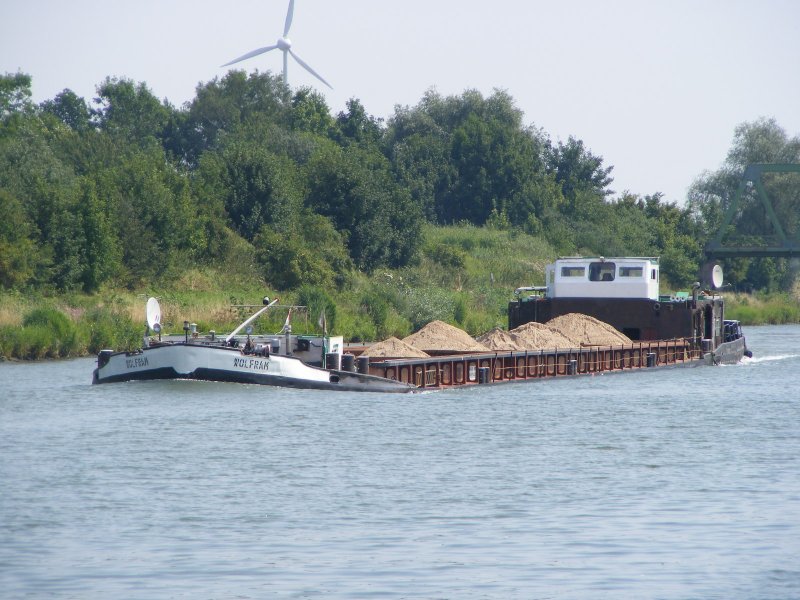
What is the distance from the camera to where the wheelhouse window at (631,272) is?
136 feet

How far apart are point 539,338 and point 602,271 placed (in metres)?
5.88

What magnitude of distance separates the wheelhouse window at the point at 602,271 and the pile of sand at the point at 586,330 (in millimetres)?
2172

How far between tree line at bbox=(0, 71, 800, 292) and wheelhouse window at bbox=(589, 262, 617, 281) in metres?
16.7

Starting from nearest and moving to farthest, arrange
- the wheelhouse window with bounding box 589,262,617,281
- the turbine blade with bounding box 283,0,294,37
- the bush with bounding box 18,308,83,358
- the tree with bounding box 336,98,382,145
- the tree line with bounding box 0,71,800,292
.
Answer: the bush with bounding box 18,308,83,358, the wheelhouse window with bounding box 589,262,617,281, the tree line with bounding box 0,71,800,292, the turbine blade with bounding box 283,0,294,37, the tree with bounding box 336,98,382,145

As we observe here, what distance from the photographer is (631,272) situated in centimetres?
4169

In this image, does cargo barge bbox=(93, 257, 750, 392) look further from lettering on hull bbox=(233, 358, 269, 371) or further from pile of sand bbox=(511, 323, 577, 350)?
pile of sand bbox=(511, 323, 577, 350)

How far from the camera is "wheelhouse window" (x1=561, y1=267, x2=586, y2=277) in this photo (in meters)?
42.2

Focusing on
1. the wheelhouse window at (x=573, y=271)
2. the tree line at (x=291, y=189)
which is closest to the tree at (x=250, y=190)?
the tree line at (x=291, y=189)

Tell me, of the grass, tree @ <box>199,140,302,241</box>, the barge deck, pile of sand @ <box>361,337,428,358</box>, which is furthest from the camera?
tree @ <box>199,140,302,241</box>

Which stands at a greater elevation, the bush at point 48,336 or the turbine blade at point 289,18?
the turbine blade at point 289,18

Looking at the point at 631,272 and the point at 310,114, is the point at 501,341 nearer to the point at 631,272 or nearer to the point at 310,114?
the point at 631,272

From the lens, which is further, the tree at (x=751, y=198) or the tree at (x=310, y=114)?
the tree at (x=310, y=114)

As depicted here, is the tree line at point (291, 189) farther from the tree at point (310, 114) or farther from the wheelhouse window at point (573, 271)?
the wheelhouse window at point (573, 271)

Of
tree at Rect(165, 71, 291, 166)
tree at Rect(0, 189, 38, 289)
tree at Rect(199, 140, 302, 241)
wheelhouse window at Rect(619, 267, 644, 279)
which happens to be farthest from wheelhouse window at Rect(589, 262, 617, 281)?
tree at Rect(165, 71, 291, 166)
